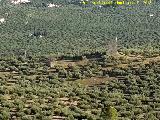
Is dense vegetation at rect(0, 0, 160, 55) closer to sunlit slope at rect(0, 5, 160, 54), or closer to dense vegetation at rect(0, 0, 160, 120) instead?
sunlit slope at rect(0, 5, 160, 54)

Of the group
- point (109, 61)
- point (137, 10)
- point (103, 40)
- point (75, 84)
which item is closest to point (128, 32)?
point (103, 40)

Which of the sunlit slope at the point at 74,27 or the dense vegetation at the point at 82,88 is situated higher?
the dense vegetation at the point at 82,88

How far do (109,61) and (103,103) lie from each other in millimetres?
20103

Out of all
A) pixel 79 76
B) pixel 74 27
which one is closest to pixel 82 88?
pixel 79 76

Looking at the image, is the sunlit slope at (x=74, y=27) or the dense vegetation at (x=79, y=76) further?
the sunlit slope at (x=74, y=27)

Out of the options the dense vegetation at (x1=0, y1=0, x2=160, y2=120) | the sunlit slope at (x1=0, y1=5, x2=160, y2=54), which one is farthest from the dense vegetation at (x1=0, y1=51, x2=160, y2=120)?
the sunlit slope at (x1=0, y1=5, x2=160, y2=54)

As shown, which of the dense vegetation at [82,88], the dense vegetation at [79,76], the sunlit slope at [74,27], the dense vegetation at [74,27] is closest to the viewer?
the dense vegetation at [82,88]

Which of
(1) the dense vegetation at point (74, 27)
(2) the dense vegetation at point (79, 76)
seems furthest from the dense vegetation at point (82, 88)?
(1) the dense vegetation at point (74, 27)

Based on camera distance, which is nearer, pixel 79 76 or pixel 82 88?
pixel 82 88

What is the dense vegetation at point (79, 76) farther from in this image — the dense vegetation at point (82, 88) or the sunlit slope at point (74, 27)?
the sunlit slope at point (74, 27)

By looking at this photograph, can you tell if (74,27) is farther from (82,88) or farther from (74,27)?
(82,88)

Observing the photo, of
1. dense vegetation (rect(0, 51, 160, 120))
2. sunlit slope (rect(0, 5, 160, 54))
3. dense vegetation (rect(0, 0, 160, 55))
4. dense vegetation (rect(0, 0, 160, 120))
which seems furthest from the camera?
sunlit slope (rect(0, 5, 160, 54))

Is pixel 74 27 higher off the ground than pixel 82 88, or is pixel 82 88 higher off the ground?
pixel 82 88

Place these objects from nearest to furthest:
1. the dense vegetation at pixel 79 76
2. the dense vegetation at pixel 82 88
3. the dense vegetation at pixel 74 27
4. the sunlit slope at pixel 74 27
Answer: the dense vegetation at pixel 82 88 → the dense vegetation at pixel 79 76 → the dense vegetation at pixel 74 27 → the sunlit slope at pixel 74 27
